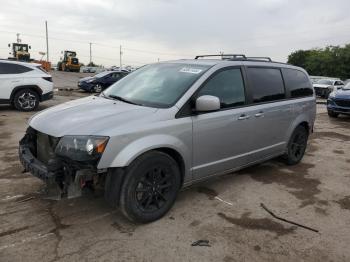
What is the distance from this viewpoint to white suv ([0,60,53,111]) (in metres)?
11.8

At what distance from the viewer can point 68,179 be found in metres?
3.58

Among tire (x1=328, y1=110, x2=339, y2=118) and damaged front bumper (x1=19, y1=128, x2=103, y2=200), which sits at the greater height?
damaged front bumper (x1=19, y1=128, x2=103, y2=200)

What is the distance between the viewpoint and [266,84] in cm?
549

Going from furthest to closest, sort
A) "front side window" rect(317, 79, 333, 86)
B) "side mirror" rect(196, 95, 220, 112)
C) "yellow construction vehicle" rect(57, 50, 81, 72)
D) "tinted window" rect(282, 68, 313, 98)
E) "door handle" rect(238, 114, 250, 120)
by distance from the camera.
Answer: "yellow construction vehicle" rect(57, 50, 81, 72) → "front side window" rect(317, 79, 333, 86) → "tinted window" rect(282, 68, 313, 98) → "door handle" rect(238, 114, 250, 120) → "side mirror" rect(196, 95, 220, 112)

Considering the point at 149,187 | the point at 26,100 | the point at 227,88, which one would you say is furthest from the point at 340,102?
the point at 149,187

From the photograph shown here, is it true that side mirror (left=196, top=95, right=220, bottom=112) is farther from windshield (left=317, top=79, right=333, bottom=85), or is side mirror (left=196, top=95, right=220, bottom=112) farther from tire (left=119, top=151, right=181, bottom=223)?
windshield (left=317, top=79, right=333, bottom=85)

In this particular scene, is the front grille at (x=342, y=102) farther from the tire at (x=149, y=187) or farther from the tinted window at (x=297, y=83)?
the tire at (x=149, y=187)

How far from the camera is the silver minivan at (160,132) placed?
3.60 m

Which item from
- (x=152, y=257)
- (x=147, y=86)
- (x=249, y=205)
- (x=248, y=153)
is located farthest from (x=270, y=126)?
(x=152, y=257)

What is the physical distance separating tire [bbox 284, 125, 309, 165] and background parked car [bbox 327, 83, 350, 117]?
736 centimetres

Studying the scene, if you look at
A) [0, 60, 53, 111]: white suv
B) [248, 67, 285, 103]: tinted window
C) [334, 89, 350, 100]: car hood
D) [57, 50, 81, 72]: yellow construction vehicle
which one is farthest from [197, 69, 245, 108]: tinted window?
[57, 50, 81, 72]: yellow construction vehicle

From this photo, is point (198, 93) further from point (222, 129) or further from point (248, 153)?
point (248, 153)

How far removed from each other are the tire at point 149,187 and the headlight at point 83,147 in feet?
1.19

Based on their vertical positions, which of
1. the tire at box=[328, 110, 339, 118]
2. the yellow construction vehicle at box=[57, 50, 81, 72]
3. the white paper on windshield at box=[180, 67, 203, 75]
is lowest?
the tire at box=[328, 110, 339, 118]
